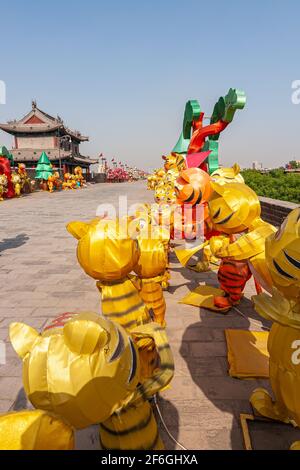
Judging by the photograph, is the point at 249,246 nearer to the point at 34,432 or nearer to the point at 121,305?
the point at 121,305

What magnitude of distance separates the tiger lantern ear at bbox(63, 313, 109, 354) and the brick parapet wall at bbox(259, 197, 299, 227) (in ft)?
19.3

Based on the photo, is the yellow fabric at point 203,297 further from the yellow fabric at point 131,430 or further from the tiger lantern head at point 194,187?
the yellow fabric at point 131,430

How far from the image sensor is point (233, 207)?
2596 mm

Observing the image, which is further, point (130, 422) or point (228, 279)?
point (228, 279)

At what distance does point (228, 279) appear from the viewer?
336 cm

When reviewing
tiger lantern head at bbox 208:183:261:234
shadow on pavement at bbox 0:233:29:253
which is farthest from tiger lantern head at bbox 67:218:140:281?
shadow on pavement at bbox 0:233:29:253

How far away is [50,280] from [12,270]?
1023mm

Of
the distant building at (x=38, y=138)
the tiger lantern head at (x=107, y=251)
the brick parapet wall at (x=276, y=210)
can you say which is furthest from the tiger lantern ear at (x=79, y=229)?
the distant building at (x=38, y=138)

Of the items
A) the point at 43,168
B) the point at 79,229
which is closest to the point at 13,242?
the point at 79,229

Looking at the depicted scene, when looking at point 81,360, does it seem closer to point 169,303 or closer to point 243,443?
point 243,443

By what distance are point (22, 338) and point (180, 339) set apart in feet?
6.92

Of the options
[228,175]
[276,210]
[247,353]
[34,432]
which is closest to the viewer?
[34,432]

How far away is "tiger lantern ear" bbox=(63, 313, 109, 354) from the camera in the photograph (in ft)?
3.47
